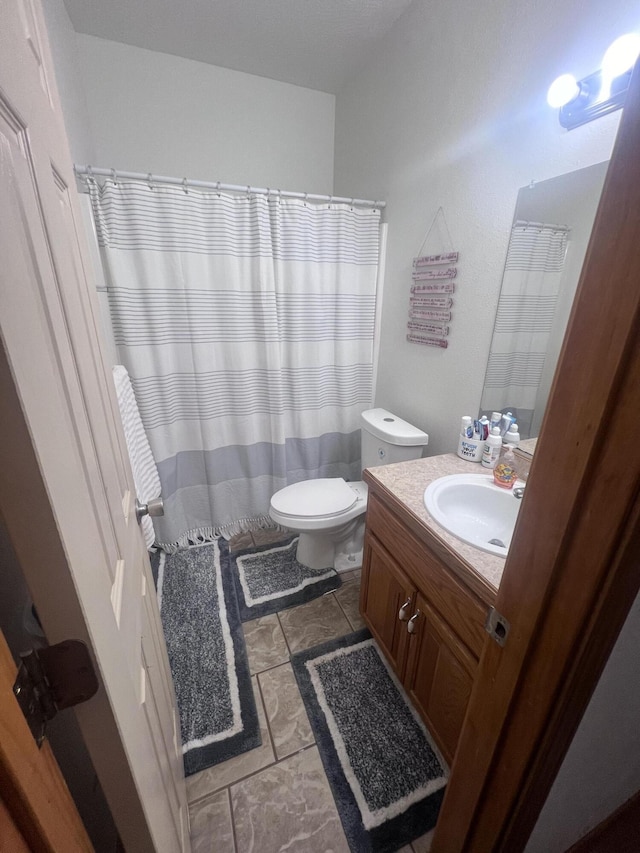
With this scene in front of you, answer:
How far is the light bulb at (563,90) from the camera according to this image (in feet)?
3.05

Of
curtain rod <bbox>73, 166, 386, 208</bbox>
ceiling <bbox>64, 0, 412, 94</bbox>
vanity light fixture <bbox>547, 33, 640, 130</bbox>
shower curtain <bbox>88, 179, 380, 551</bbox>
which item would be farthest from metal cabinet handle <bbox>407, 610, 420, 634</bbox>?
ceiling <bbox>64, 0, 412, 94</bbox>

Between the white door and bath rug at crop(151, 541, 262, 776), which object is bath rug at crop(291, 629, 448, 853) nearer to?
bath rug at crop(151, 541, 262, 776)

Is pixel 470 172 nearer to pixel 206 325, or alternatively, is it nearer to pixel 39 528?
pixel 206 325

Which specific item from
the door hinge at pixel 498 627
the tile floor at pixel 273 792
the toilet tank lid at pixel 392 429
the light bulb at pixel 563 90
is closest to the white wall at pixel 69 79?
the light bulb at pixel 563 90

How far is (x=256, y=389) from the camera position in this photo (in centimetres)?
197

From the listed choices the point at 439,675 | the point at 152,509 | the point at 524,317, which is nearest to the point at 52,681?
the point at 152,509

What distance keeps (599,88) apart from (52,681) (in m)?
1.62

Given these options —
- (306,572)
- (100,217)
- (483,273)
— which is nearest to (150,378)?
(100,217)

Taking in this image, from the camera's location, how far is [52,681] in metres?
0.34

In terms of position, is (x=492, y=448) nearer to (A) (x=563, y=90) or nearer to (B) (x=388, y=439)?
(B) (x=388, y=439)

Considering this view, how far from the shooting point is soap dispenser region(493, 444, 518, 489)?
120cm

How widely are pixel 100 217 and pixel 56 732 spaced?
5.81 feet

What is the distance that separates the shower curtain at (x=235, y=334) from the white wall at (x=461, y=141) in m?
0.28

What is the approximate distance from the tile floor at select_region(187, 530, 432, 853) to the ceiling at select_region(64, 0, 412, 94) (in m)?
2.81
